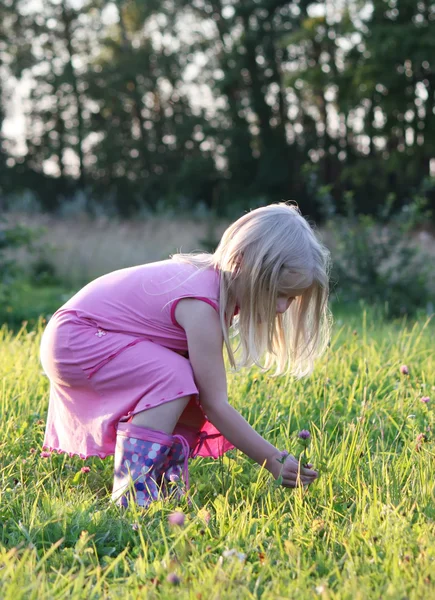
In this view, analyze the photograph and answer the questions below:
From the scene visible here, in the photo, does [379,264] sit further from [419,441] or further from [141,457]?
[141,457]

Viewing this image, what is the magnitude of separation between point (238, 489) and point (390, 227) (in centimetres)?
572

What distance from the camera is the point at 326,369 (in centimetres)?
335

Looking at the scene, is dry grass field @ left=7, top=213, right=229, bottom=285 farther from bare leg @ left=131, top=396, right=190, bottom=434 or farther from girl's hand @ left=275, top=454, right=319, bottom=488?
girl's hand @ left=275, top=454, right=319, bottom=488

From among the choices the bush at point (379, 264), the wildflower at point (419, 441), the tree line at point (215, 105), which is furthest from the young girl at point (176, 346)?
the tree line at point (215, 105)

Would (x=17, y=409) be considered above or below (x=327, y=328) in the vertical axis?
below

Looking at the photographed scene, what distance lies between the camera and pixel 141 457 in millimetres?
2217

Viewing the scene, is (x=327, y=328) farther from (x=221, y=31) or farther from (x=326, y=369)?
(x=221, y=31)

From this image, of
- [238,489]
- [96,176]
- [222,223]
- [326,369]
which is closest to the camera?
[238,489]

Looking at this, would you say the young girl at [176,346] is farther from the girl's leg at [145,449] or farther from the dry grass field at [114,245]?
the dry grass field at [114,245]

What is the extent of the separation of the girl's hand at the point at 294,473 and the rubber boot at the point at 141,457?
377mm

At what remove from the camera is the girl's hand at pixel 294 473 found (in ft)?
7.04

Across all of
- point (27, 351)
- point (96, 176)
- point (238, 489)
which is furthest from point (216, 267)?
point (96, 176)

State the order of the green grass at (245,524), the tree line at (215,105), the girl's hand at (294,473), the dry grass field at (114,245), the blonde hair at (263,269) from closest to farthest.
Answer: the green grass at (245,524), the girl's hand at (294,473), the blonde hair at (263,269), the dry grass field at (114,245), the tree line at (215,105)

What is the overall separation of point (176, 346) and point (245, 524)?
0.71 meters
